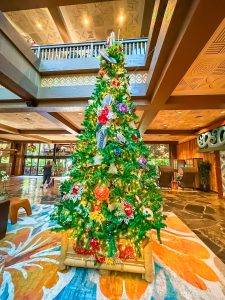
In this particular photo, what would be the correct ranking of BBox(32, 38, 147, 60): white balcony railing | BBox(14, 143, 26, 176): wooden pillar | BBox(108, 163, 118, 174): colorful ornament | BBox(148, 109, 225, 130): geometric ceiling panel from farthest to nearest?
BBox(14, 143, 26, 176): wooden pillar
BBox(148, 109, 225, 130): geometric ceiling panel
BBox(32, 38, 147, 60): white balcony railing
BBox(108, 163, 118, 174): colorful ornament

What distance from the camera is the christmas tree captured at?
144 centimetres

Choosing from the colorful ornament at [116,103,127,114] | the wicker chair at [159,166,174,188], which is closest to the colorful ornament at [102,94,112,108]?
the colorful ornament at [116,103,127,114]

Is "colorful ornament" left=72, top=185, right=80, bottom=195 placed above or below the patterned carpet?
above

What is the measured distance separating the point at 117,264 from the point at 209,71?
3.33 metres

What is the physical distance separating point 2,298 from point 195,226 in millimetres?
3090

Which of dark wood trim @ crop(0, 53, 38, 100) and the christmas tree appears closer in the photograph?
the christmas tree

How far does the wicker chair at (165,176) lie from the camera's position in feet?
22.3

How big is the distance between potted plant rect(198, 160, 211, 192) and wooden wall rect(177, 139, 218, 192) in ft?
0.55

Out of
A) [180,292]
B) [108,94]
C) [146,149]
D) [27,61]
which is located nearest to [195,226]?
[180,292]

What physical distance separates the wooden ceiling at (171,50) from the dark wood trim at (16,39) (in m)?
0.67

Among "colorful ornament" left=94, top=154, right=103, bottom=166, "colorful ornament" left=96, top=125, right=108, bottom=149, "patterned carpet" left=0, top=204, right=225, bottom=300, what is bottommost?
"patterned carpet" left=0, top=204, right=225, bottom=300

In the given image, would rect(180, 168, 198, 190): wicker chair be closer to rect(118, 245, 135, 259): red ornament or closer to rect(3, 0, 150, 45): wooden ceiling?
rect(118, 245, 135, 259): red ornament

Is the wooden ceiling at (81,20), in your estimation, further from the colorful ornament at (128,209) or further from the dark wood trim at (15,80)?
the colorful ornament at (128,209)

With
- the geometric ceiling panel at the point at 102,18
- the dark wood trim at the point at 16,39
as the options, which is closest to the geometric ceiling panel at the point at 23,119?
the dark wood trim at the point at 16,39
